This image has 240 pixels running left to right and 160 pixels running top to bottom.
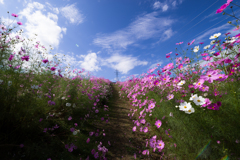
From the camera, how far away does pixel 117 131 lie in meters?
2.79

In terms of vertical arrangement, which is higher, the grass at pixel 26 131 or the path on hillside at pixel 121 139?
the grass at pixel 26 131

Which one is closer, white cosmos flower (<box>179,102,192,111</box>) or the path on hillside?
white cosmos flower (<box>179,102,192,111</box>)

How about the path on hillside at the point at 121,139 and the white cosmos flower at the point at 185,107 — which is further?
the path on hillside at the point at 121,139

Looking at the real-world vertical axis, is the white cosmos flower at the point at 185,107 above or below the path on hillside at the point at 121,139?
above

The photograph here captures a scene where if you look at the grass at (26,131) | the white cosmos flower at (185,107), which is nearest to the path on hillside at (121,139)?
the grass at (26,131)

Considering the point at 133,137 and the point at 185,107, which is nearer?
the point at 185,107

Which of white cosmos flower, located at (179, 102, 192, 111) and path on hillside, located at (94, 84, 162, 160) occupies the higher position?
white cosmos flower, located at (179, 102, 192, 111)

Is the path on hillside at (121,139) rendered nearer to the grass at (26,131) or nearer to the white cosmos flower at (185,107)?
the grass at (26,131)

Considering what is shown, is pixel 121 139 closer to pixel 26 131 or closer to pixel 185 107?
pixel 185 107

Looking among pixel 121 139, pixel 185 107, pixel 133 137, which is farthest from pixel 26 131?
pixel 185 107

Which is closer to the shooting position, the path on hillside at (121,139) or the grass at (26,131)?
→ the grass at (26,131)

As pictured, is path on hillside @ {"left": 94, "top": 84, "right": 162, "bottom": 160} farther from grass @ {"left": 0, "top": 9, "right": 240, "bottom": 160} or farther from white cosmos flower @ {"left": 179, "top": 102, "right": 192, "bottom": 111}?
white cosmos flower @ {"left": 179, "top": 102, "right": 192, "bottom": 111}

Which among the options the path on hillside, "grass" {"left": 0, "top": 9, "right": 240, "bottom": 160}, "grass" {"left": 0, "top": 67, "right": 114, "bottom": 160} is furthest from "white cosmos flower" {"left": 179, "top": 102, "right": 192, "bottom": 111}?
"grass" {"left": 0, "top": 67, "right": 114, "bottom": 160}

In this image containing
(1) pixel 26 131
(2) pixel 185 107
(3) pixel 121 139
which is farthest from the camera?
(3) pixel 121 139
